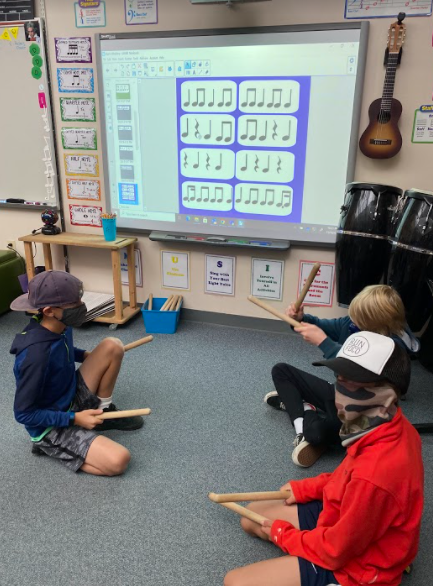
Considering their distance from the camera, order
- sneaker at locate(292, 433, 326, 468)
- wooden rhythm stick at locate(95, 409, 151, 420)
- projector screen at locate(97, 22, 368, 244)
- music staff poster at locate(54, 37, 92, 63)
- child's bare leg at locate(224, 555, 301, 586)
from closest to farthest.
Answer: child's bare leg at locate(224, 555, 301, 586) → wooden rhythm stick at locate(95, 409, 151, 420) → sneaker at locate(292, 433, 326, 468) → projector screen at locate(97, 22, 368, 244) → music staff poster at locate(54, 37, 92, 63)

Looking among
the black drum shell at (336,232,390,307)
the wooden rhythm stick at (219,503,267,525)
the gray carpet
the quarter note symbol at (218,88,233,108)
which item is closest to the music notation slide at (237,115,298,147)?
the quarter note symbol at (218,88,233,108)

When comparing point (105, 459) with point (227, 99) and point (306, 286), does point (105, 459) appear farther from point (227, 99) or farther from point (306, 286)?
point (227, 99)

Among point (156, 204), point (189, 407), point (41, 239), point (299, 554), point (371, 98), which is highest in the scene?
point (371, 98)

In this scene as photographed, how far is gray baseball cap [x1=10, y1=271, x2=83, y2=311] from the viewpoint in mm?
1778

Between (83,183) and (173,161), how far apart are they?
0.74 metres

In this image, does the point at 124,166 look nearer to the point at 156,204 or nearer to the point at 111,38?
the point at 156,204

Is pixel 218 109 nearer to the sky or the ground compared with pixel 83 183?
nearer to the sky

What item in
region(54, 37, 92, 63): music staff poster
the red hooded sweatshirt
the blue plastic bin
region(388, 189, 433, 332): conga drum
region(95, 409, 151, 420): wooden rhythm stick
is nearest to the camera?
the red hooded sweatshirt

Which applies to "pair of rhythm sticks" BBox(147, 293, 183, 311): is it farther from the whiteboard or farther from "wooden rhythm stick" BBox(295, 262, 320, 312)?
"wooden rhythm stick" BBox(295, 262, 320, 312)

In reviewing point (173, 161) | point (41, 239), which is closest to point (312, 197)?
point (173, 161)

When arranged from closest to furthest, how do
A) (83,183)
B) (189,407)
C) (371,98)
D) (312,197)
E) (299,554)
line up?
1. (299,554)
2. (189,407)
3. (371,98)
4. (312,197)
5. (83,183)

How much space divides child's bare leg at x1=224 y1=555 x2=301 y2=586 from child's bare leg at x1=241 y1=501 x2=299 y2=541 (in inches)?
8.0

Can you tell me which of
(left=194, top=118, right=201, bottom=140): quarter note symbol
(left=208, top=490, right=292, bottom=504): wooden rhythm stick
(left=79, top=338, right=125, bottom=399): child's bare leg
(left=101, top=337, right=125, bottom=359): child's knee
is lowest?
(left=208, top=490, right=292, bottom=504): wooden rhythm stick

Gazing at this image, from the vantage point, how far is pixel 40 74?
10.7 feet
